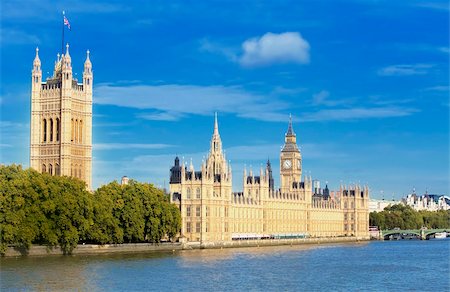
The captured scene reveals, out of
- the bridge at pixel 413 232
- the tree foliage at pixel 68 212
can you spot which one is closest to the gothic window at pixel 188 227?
the tree foliage at pixel 68 212

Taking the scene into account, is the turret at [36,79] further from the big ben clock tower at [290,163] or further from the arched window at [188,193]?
the big ben clock tower at [290,163]

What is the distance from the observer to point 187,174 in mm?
114875

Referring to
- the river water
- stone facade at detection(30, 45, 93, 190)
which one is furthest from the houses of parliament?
the river water

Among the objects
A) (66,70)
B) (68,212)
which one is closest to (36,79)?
(66,70)

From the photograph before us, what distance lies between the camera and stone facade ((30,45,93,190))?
12275cm

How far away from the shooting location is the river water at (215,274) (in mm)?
58250

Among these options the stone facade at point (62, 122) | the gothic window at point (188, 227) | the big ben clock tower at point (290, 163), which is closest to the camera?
the gothic window at point (188, 227)

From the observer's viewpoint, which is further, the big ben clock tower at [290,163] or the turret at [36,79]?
the big ben clock tower at [290,163]

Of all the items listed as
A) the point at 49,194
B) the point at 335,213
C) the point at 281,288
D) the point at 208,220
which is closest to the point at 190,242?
the point at 208,220

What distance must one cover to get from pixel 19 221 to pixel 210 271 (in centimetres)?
1527

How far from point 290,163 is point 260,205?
3294 centimetres

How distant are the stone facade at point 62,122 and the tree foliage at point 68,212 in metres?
27.6

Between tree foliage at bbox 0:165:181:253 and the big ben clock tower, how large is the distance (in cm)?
7055

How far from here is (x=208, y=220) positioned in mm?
115000
